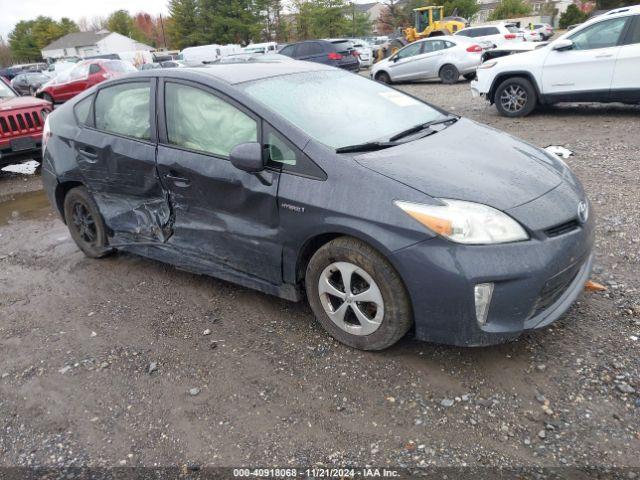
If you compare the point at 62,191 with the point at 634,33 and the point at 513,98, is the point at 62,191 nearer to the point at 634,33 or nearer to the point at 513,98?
the point at 513,98

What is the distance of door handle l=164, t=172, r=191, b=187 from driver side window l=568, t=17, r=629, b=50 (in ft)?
25.4

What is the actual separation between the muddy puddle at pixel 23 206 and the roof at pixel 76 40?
88.8 m

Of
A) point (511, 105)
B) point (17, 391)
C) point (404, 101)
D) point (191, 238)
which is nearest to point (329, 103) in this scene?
point (404, 101)

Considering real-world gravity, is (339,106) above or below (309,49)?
below

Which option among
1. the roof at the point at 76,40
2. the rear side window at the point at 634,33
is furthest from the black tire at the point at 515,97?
the roof at the point at 76,40

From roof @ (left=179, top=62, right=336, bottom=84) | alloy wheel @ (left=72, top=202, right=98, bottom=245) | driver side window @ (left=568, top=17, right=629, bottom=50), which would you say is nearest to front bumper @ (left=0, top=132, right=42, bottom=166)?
alloy wheel @ (left=72, top=202, right=98, bottom=245)

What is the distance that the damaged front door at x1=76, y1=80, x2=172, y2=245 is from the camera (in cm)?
384

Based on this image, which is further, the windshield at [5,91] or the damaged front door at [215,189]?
the windshield at [5,91]

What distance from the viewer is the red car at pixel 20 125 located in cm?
803

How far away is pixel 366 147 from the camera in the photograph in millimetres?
3133

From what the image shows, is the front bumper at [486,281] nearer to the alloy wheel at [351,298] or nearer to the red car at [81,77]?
the alloy wheel at [351,298]

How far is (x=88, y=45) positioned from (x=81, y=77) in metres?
76.8

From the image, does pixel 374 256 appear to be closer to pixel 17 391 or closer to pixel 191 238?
pixel 191 238

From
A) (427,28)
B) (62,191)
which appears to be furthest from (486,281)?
(427,28)
